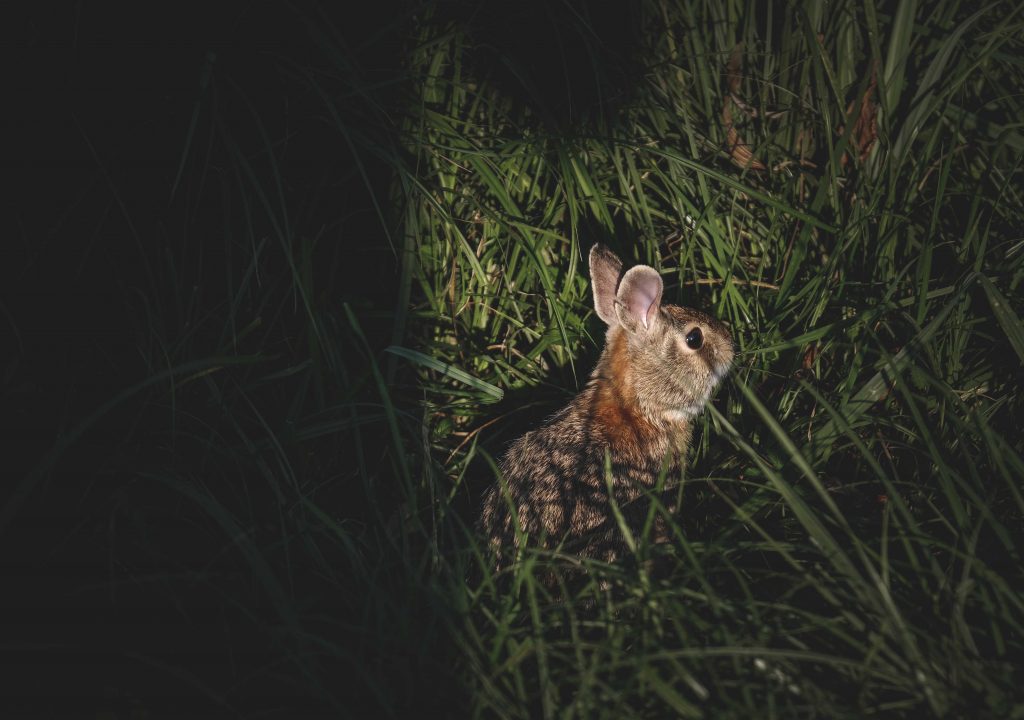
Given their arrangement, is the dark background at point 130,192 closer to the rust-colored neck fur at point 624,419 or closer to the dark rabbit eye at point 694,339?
the rust-colored neck fur at point 624,419

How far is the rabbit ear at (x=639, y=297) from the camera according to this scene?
3531 mm

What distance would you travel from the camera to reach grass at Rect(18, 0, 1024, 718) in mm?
2242

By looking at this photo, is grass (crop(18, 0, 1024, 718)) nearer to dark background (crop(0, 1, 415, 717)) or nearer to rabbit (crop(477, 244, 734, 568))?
dark background (crop(0, 1, 415, 717))

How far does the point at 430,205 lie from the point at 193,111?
1.08 metres

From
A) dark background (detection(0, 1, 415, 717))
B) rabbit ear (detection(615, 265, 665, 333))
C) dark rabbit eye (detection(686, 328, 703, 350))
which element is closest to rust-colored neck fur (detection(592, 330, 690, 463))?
rabbit ear (detection(615, 265, 665, 333))

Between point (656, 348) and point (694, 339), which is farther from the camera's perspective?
point (656, 348)

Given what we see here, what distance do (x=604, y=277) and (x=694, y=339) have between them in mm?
537

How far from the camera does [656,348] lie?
3816 millimetres

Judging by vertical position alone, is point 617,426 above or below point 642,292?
below

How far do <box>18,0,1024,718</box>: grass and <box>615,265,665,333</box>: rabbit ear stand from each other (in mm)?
201

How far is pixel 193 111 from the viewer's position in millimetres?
3189

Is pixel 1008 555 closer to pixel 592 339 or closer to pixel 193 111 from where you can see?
pixel 592 339

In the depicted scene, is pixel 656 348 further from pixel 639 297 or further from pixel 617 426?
pixel 617 426

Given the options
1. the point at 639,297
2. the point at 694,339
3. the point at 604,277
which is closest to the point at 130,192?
the point at 604,277
